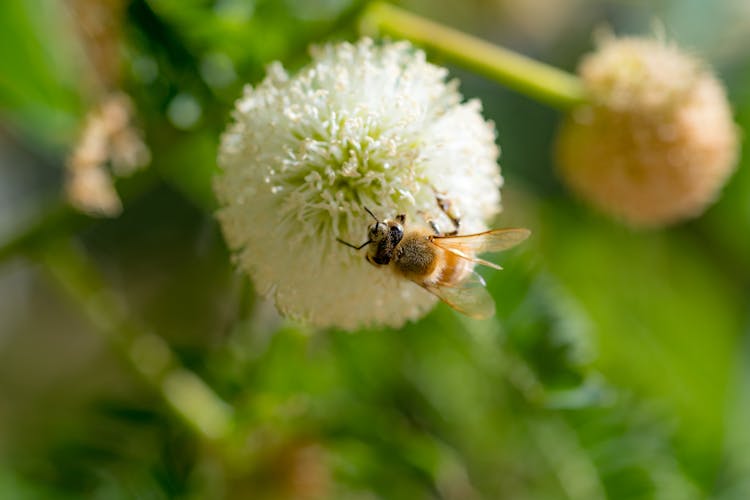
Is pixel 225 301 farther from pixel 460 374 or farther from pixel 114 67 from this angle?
pixel 114 67

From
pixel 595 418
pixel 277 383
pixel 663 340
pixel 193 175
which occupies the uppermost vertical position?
pixel 663 340

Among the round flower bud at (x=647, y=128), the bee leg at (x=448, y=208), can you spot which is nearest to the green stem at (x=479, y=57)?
the round flower bud at (x=647, y=128)

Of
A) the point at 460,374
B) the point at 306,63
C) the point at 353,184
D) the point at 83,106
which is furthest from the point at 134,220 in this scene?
the point at 353,184

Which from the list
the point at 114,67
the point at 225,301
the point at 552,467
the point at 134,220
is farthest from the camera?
the point at 134,220

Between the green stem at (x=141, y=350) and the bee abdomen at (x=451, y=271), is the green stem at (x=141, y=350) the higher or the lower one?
the lower one

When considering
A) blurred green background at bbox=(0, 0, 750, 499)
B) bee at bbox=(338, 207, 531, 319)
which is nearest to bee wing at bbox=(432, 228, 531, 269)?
bee at bbox=(338, 207, 531, 319)

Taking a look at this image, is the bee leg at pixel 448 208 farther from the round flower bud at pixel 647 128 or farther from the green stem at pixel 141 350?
the green stem at pixel 141 350

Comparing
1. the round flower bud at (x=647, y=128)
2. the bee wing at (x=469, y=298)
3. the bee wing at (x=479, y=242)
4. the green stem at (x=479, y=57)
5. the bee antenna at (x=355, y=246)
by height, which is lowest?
the bee antenna at (x=355, y=246)
